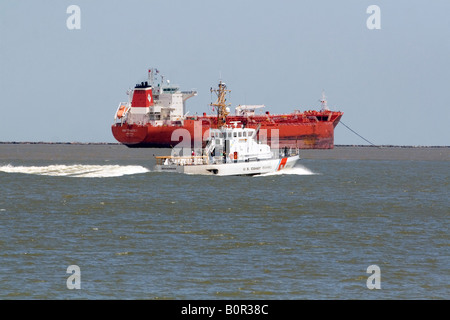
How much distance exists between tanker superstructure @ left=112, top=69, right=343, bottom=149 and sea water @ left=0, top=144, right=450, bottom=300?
84034 mm

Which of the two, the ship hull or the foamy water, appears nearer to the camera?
the ship hull

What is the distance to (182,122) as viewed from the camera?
473ft

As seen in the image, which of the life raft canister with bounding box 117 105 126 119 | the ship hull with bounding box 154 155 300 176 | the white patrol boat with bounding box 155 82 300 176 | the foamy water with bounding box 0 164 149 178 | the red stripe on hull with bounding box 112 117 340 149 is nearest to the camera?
the white patrol boat with bounding box 155 82 300 176

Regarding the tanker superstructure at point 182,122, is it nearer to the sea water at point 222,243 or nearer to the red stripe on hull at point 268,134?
the red stripe on hull at point 268,134

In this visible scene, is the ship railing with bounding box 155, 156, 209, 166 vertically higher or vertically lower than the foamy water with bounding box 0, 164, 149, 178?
higher

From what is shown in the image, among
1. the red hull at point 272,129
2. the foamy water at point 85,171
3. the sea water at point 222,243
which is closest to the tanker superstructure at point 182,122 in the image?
the red hull at point 272,129

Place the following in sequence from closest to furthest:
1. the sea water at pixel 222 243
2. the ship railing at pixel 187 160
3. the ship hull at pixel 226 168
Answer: the sea water at pixel 222 243 < the ship hull at pixel 226 168 < the ship railing at pixel 187 160

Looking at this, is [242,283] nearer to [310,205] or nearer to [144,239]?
[144,239]

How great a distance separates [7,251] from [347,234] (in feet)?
48.9

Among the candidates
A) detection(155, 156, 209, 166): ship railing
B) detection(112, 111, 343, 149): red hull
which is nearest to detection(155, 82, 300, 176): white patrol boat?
detection(155, 156, 209, 166): ship railing

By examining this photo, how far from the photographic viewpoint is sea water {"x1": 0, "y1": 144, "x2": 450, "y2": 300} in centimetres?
2250

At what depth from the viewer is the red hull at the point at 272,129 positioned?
138875mm

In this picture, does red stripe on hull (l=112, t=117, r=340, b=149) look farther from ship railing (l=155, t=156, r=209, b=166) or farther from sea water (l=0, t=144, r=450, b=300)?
sea water (l=0, t=144, r=450, b=300)
